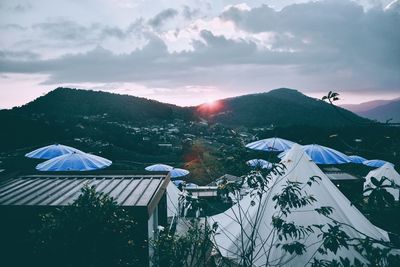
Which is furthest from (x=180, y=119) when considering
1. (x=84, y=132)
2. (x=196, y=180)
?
(x=196, y=180)

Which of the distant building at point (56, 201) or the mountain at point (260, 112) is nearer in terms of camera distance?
the distant building at point (56, 201)

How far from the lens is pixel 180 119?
220 feet

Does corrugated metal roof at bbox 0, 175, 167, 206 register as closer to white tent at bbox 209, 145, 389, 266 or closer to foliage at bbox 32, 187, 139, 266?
foliage at bbox 32, 187, 139, 266

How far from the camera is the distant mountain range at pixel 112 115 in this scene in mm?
25922

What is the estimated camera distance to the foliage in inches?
157

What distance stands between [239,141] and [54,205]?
148 inches

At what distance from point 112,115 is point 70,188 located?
152 ft

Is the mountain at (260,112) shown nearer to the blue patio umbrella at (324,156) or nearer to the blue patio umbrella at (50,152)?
the blue patio umbrella at (324,156)

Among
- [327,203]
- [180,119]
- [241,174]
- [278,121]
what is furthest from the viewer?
[180,119]

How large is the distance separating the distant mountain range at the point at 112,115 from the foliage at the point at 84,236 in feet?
63.7

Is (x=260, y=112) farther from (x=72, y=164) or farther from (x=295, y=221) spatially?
(x=295, y=221)

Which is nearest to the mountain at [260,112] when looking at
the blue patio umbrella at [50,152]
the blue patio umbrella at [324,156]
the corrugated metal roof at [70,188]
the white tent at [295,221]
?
the blue patio umbrella at [324,156]

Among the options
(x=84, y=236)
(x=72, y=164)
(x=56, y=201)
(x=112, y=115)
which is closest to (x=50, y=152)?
(x=72, y=164)

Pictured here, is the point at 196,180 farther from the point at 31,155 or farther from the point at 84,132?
the point at 84,132
